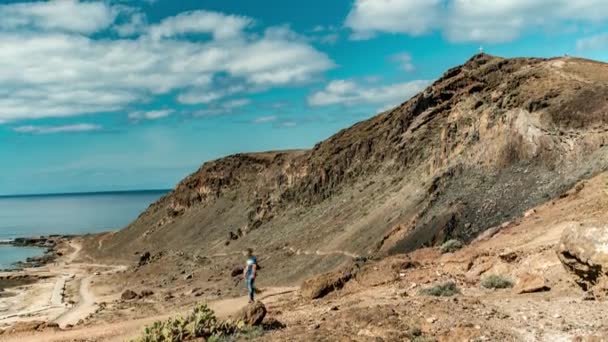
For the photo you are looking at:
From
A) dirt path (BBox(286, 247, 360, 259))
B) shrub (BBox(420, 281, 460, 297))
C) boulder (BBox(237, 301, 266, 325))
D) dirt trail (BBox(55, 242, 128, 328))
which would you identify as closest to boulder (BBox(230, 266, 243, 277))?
dirt path (BBox(286, 247, 360, 259))

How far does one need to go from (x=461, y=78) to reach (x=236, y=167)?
33.0 m

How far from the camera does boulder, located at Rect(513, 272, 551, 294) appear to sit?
12.3 metres

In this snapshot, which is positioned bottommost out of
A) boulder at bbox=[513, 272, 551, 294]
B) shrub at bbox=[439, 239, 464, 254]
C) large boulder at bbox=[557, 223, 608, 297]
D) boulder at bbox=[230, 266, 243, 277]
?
boulder at bbox=[230, 266, 243, 277]

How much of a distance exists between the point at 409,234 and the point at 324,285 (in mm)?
12075

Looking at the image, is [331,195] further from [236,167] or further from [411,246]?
[236,167]

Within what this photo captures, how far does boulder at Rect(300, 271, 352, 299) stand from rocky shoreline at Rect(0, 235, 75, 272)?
53.5 meters

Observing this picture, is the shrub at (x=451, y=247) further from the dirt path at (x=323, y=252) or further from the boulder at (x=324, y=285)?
the dirt path at (x=323, y=252)

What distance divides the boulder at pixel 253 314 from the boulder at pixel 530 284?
18.8 ft

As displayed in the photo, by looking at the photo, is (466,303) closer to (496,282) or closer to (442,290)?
(442,290)

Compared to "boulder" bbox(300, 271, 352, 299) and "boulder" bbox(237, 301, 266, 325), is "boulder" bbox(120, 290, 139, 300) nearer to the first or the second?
"boulder" bbox(300, 271, 352, 299)

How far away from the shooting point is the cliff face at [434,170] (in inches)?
1076

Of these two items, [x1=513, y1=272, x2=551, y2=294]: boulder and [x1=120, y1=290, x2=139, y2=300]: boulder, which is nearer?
[x1=513, y1=272, x2=551, y2=294]: boulder

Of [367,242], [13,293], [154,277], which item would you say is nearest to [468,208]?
[367,242]

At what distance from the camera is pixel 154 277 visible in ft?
147
